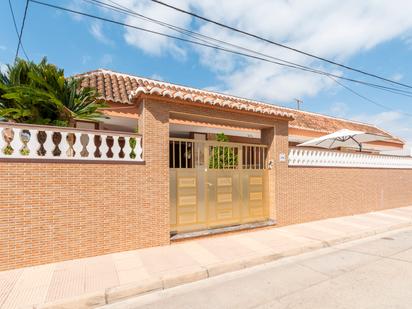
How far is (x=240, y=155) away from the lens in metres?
7.55

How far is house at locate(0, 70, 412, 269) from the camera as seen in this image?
478 cm

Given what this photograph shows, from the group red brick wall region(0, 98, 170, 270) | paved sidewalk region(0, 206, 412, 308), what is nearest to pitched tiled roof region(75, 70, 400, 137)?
red brick wall region(0, 98, 170, 270)

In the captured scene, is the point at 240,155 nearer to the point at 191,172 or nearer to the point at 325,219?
the point at 191,172

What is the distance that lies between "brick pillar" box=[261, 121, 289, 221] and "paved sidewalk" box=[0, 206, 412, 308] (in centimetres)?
92

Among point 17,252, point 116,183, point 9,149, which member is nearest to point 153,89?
point 116,183

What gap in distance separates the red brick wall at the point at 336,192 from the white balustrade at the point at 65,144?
4.82 m

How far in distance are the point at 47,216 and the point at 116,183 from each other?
1373 mm

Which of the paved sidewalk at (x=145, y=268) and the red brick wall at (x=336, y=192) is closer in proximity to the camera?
the paved sidewalk at (x=145, y=268)

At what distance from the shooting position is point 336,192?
949cm

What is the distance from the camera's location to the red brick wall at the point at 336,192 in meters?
8.24

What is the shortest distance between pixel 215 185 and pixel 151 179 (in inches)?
75.6

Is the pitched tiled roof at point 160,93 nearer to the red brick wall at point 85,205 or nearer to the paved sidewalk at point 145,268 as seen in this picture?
the red brick wall at point 85,205

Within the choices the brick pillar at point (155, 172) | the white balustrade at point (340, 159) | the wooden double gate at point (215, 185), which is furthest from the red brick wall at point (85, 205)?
the white balustrade at point (340, 159)

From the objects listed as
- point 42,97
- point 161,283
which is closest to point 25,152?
point 42,97
